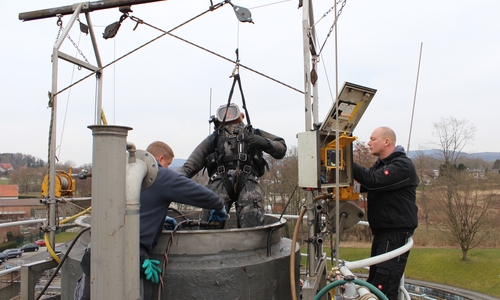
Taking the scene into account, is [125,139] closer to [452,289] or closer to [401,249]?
[401,249]

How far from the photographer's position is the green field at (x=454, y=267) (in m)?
21.0

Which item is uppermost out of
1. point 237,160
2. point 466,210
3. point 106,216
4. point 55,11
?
point 55,11

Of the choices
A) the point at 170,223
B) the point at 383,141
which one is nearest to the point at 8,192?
the point at 170,223

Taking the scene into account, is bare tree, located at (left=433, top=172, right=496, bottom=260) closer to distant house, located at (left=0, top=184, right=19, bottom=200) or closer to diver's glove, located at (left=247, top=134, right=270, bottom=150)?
diver's glove, located at (left=247, top=134, right=270, bottom=150)

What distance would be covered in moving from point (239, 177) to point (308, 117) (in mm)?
1476

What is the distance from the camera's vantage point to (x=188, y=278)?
276 cm

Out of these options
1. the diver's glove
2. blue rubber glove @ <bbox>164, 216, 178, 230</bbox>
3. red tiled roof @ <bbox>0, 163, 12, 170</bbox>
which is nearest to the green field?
the diver's glove

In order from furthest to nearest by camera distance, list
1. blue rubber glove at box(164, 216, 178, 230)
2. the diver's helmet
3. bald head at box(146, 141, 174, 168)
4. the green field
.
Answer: the green field → the diver's helmet → blue rubber glove at box(164, 216, 178, 230) → bald head at box(146, 141, 174, 168)

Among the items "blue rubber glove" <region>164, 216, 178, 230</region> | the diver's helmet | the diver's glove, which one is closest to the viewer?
"blue rubber glove" <region>164, 216, 178, 230</region>

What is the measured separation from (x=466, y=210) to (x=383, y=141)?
2386cm

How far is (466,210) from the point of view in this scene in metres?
23.7

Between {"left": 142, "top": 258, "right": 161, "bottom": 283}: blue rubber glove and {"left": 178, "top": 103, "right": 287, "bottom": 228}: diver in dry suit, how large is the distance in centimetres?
148

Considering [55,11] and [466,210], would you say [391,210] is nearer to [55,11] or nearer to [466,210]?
[55,11]

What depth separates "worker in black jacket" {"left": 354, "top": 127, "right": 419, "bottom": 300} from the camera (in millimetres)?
3252
